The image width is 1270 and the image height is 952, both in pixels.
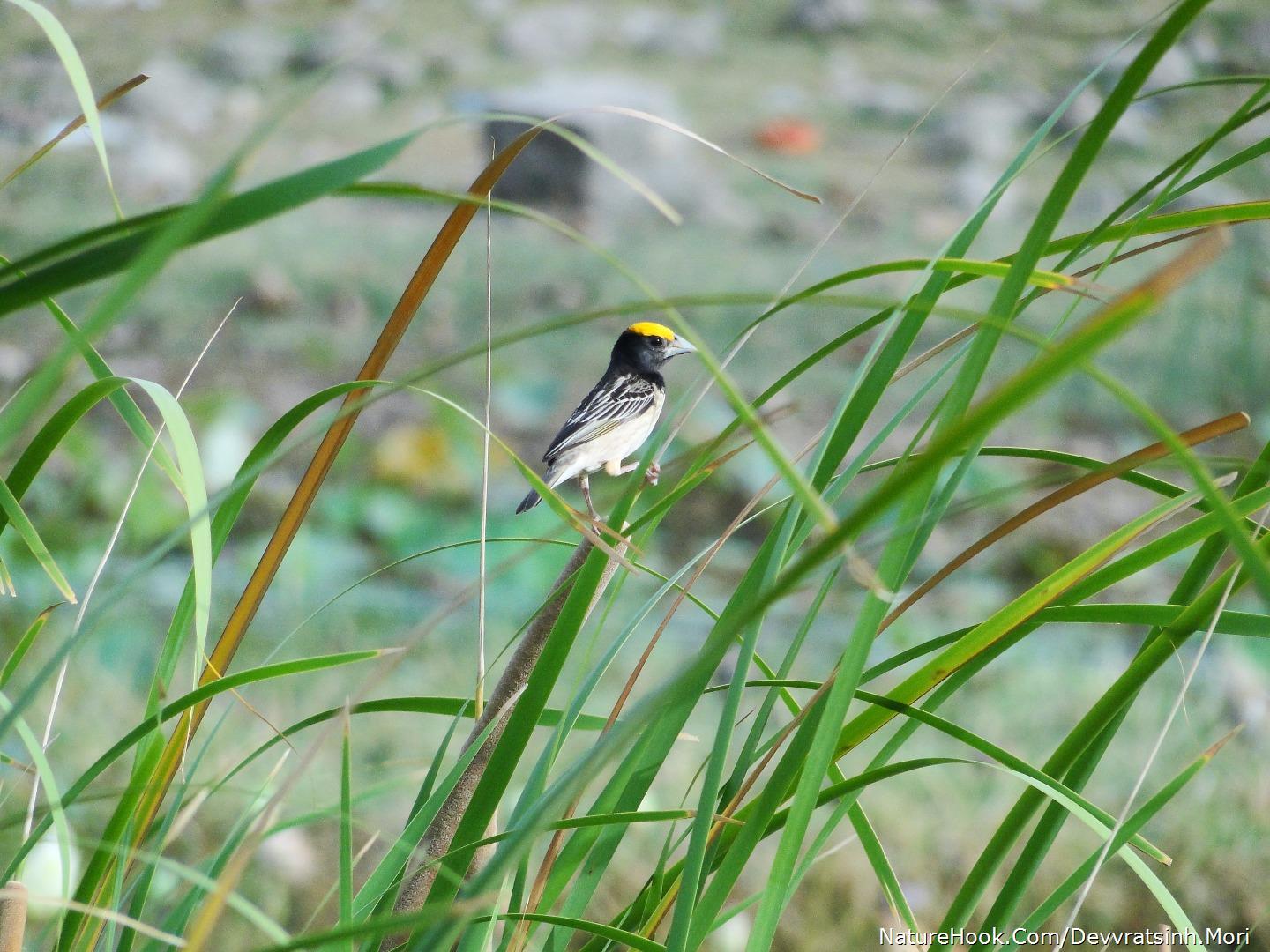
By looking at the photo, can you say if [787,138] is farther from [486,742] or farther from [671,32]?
[486,742]

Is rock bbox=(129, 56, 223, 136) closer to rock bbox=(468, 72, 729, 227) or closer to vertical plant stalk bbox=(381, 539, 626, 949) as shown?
rock bbox=(468, 72, 729, 227)

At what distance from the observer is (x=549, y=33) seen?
3756 mm

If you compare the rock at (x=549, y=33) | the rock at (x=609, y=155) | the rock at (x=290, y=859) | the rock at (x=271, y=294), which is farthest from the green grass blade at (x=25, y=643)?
the rock at (x=549, y=33)

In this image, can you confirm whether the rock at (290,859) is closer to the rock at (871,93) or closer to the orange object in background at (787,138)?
the orange object in background at (787,138)

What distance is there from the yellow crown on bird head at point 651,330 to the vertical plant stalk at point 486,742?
349mm

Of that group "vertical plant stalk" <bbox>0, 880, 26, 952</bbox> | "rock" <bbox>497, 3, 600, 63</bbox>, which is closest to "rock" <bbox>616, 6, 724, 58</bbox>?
"rock" <bbox>497, 3, 600, 63</bbox>

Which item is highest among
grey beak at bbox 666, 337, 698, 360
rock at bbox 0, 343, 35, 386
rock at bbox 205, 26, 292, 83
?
rock at bbox 205, 26, 292, 83

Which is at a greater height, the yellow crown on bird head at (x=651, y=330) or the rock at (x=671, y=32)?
the rock at (x=671, y=32)

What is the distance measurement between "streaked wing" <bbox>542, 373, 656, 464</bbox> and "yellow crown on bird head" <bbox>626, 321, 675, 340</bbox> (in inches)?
2.0

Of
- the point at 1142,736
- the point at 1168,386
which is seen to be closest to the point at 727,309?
the point at 1168,386

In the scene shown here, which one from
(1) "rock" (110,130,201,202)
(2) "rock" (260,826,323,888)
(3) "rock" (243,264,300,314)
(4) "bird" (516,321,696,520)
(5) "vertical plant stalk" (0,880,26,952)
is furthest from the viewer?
(1) "rock" (110,130,201,202)

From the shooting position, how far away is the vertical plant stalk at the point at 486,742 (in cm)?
44

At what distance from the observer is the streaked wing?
0.72 metres

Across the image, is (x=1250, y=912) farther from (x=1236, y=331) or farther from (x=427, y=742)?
(x=1236, y=331)
